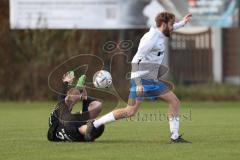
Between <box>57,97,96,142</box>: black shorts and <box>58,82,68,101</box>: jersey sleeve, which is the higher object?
<box>58,82,68,101</box>: jersey sleeve

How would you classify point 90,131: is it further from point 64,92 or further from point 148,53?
point 148,53

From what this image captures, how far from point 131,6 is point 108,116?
16719 mm

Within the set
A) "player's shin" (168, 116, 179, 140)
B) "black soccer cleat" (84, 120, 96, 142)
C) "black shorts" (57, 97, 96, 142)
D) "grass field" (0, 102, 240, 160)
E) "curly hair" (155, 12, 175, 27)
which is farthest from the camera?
"black shorts" (57, 97, 96, 142)

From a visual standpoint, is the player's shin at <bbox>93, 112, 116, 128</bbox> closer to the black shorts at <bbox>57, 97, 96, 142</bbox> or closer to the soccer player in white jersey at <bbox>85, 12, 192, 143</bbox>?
the soccer player in white jersey at <bbox>85, 12, 192, 143</bbox>

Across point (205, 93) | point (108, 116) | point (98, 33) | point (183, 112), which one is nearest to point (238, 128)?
point (108, 116)

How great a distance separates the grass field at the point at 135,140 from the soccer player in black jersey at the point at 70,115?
0.26 meters

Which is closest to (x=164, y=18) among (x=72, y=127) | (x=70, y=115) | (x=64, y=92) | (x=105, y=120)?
(x=105, y=120)

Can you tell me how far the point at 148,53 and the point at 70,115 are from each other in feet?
5.26

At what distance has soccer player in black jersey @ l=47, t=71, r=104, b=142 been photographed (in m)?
13.1

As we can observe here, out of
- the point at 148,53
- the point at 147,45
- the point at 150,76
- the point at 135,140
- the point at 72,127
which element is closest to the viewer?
the point at 147,45

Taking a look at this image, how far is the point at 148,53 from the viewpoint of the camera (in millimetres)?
12648

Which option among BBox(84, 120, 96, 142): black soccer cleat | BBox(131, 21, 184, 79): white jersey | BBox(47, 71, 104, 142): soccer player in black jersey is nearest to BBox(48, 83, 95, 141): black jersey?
BBox(47, 71, 104, 142): soccer player in black jersey

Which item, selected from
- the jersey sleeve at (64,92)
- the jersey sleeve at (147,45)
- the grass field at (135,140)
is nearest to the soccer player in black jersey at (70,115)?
the jersey sleeve at (64,92)

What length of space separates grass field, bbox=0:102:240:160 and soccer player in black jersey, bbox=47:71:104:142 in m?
0.26
